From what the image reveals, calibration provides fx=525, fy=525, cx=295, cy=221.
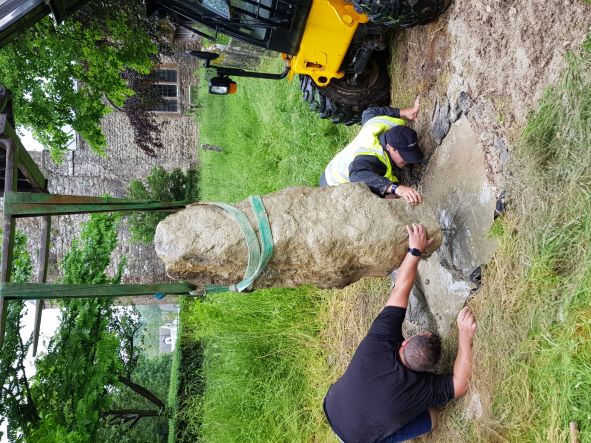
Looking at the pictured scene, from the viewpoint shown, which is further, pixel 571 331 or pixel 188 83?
pixel 188 83

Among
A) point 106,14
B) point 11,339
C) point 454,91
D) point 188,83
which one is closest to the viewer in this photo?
point 454,91

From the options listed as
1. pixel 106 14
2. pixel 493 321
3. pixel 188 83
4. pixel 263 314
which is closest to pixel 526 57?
pixel 493 321

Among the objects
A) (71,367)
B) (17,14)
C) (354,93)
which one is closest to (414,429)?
(354,93)

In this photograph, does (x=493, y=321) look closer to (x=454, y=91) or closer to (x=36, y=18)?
(x=454, y=91)

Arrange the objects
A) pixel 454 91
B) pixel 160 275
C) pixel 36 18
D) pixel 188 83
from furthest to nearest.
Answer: pixel 188 83 < pixel 160 275 < pixel 454 91 < pixel 36 18

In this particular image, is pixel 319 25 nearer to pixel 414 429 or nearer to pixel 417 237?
pixel 417 237

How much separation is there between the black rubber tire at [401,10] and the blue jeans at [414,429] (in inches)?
103

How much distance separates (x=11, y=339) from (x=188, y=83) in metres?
9.45

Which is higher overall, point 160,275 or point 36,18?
point 36,18

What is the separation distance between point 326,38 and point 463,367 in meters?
2.54

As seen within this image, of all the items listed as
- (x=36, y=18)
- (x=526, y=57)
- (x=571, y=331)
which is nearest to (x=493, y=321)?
(x=571, y=331)

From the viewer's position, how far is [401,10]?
3531mm

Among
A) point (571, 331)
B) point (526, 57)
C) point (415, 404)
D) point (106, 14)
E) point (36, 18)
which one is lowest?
point (415, 404)

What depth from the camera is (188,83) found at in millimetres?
13617
